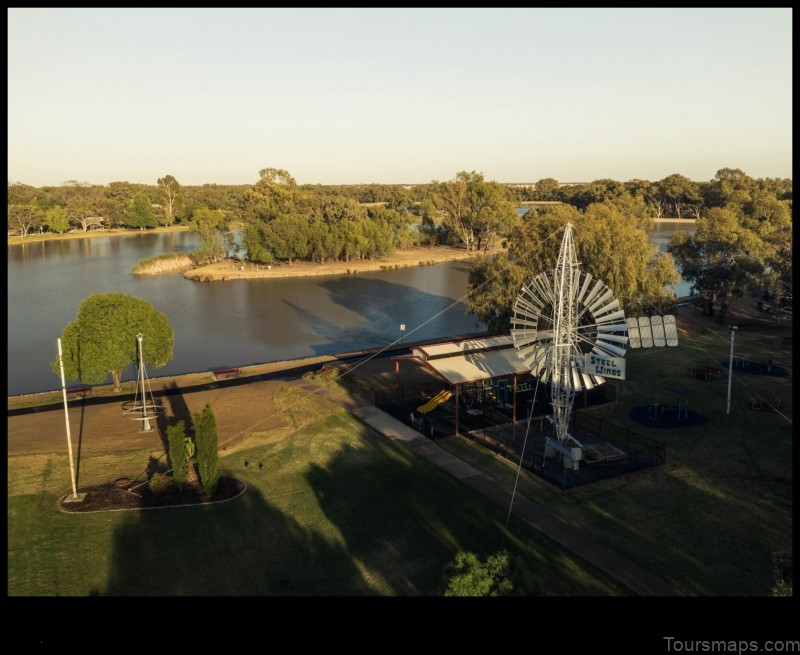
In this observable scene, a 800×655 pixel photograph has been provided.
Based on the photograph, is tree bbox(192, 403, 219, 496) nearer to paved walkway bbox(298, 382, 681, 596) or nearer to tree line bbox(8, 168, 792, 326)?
paved walkway bbox(298, 382, 681, 596)

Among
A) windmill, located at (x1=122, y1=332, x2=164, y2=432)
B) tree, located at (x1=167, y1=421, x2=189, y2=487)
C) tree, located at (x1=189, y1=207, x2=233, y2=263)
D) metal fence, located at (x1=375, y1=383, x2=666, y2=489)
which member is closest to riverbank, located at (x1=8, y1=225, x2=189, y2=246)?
tree, located at (x1=189, y1=207, x2=233, y2=263)

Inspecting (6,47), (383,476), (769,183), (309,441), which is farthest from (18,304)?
(769,183)

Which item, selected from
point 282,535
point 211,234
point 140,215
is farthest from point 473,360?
point 140,215

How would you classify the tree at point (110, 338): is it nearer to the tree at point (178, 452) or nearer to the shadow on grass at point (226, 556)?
the tree at point (178, 452)

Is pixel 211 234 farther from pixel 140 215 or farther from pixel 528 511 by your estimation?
pixel 528 511

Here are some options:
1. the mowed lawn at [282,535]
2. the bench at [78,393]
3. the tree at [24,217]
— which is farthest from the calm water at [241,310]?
the tree at [24,217]

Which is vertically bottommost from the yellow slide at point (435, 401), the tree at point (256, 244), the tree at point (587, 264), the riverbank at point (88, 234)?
the yellow slide at point (435, 401)
